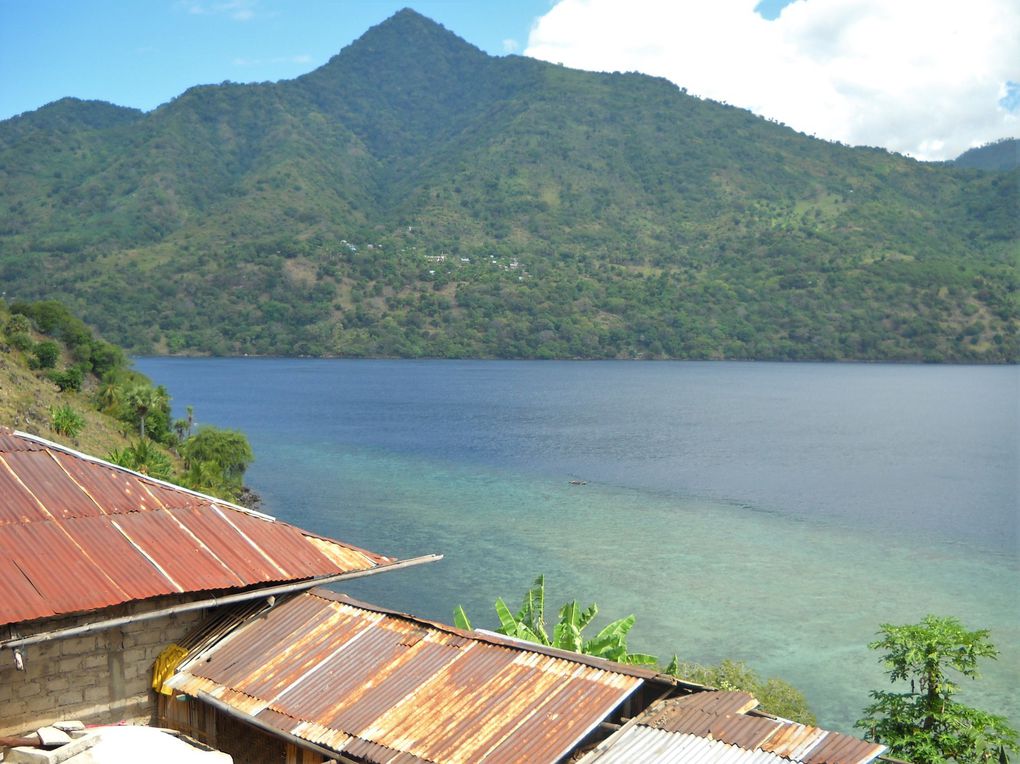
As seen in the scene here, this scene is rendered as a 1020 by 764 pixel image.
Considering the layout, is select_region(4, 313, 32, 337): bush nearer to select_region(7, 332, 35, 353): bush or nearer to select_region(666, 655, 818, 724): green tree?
select_region(7, 332, 35, 353): bush

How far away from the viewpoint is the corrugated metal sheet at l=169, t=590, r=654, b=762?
10.2 metres

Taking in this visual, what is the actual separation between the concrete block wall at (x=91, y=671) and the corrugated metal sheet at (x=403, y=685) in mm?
611

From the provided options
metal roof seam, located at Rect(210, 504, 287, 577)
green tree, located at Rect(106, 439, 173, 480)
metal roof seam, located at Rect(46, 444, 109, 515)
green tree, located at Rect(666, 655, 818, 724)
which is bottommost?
green tree, located at Rect(666, 655, 818, 724)

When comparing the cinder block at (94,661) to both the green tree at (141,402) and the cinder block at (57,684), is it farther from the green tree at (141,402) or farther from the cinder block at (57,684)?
the green tree at (141,402)

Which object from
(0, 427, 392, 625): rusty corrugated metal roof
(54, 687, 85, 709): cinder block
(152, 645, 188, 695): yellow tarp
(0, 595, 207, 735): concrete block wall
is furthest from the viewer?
(152, 645, 188, 695): yellow tarp

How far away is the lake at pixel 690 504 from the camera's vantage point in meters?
36.0

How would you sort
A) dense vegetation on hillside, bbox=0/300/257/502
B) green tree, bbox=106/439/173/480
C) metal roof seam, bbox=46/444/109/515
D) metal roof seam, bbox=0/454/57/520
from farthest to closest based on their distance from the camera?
dense vegetation on hillside, bbox=0/300/257/502 → green tree, bbox=106/439/173/480 → metal roof seam, bbox=46/444/109/515 → metal roof seam, bbox=0/454/57/520

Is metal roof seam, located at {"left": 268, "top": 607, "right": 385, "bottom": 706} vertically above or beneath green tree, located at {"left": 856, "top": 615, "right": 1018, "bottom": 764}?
above

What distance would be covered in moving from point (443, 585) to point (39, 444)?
26688 mm

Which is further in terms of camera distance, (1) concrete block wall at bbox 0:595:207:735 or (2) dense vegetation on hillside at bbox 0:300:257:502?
(2) dense vegetation on hillside at bbox 0:300:257:502

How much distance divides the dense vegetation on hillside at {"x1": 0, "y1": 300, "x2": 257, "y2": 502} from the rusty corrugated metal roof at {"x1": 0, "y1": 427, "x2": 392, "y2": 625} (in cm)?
2517

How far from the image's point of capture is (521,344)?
177 m

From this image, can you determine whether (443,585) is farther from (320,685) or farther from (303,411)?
(303,411)

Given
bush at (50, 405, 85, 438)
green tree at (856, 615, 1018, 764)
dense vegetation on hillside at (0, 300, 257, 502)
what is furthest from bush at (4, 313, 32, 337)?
green tree at (856, 615, 1018, 764)
